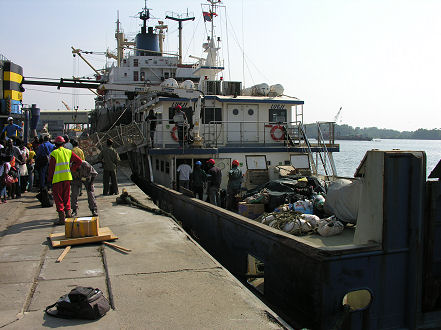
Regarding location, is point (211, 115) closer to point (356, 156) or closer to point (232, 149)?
point (232, 149)

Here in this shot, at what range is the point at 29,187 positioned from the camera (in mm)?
13688

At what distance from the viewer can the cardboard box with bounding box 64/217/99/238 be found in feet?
22.8

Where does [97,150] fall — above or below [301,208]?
above

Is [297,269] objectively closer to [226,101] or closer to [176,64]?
[226,101]

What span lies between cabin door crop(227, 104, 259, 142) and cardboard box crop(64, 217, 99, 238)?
1022 centimetres

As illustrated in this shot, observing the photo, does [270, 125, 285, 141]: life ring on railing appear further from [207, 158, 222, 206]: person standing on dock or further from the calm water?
the calm water

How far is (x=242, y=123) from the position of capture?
16875mm

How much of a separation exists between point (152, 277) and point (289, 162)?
1100 cm

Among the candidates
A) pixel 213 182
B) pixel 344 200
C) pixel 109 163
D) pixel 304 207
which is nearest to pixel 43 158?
pixel 109 163

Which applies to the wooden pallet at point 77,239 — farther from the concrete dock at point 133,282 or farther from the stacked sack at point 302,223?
the stacked sack at point 302,223

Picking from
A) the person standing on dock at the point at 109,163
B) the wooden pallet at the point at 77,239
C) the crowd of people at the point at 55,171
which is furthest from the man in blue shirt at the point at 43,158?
the wooden pallet at the point at 77,239

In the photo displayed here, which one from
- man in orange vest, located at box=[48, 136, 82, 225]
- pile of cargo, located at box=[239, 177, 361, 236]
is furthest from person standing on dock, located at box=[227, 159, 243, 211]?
man in orange vest, located at box=[48, 136, 82, 225]

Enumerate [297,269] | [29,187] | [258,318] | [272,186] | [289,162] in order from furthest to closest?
[289,162] < [29,187] < [272,186] < [297,269] < [258,318]

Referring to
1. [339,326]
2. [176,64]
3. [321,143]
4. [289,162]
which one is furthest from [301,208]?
[176,64]
